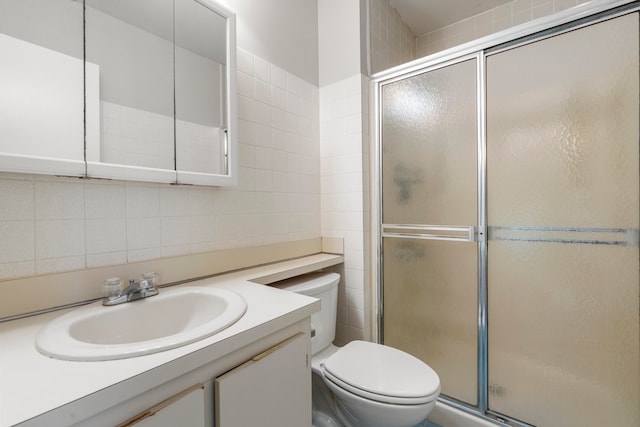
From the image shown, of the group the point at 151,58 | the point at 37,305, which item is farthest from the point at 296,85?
the point at 37,305

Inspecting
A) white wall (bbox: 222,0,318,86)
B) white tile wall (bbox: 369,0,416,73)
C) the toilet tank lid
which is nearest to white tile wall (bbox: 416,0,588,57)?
white tile wall (bbox: 369,0,416,73)

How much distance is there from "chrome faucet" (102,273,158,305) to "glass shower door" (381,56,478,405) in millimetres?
1233

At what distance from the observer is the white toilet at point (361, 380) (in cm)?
104

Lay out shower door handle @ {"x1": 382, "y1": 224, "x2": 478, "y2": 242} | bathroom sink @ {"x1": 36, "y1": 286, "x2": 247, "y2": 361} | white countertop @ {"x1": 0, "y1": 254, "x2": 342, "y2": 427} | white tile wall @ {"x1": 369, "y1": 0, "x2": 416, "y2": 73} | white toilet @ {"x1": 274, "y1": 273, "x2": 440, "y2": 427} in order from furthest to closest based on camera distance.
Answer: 1. white tile wall @ {"x1": 369, "y1": 0, "x2": 416, "y2": 73}
2. shower door handle @ {"x1": 382, "y1": 224, "x2": 478, "y2": 242}
3. white toilet @ {"x1": 274, "y1": 273, "x2": 440, "y2": 427}
4. bathroom sink @ {"x1": 36, "y1": 286, "x2": 247, "y2": 361}
5. white countertop @ {"x1": 0, "y1": 254, "x2": 342, "y2": 427}

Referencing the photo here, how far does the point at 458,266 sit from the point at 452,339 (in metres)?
0.39

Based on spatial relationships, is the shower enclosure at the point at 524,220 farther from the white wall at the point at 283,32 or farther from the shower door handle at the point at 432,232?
the white wall at the point at 283,32

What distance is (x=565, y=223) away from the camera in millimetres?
1204

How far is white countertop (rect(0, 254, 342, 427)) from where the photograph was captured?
458mm

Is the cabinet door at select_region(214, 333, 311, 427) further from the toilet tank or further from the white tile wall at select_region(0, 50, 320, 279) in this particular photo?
the white tile wall at select_region(0, 50, 320, 279)

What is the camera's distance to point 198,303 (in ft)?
3.27

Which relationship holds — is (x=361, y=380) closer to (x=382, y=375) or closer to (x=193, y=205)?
(x=382, y=375)

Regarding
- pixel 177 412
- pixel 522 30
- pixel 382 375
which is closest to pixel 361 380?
pixel 382 375

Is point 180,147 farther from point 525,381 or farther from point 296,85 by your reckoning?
point 525,381

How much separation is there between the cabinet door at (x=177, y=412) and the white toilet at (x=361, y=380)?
0.66 meters
